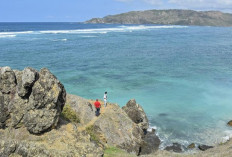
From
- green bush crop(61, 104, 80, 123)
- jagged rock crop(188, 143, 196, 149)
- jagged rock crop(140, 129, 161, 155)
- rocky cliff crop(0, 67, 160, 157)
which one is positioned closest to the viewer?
rocky cliff crop(0, 67, 160, 157)

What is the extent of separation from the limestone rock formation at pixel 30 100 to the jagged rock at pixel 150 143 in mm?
12810

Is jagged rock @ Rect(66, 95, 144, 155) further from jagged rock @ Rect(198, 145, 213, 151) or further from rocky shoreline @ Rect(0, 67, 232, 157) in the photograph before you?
jagged rock @ Rect(198, 145, 213, 151)

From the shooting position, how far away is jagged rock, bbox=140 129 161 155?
2667cm

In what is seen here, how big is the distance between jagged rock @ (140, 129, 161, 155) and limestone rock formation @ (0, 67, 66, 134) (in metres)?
12.8

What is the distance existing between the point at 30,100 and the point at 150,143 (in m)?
16.0

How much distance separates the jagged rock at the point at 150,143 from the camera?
26.7m

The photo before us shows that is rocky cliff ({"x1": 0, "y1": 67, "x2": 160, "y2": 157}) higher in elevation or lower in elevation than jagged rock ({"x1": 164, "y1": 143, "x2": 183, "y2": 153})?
higher

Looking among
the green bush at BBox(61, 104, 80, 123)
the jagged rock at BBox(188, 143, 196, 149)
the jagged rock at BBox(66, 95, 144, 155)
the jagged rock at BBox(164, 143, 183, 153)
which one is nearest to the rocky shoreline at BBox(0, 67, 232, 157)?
the green bush at BBox(61, 104, 80, 123)

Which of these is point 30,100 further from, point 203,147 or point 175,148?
point 203,147

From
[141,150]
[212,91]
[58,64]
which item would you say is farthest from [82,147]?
[58,64]

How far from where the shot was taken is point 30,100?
17.4 m

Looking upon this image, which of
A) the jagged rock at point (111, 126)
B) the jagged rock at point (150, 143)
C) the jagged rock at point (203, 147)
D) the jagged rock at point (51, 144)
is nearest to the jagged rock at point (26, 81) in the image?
the jagged rock at point (51, 144)

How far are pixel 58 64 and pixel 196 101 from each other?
1470 inches

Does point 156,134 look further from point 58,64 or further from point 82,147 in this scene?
point 58,64
